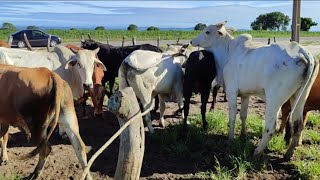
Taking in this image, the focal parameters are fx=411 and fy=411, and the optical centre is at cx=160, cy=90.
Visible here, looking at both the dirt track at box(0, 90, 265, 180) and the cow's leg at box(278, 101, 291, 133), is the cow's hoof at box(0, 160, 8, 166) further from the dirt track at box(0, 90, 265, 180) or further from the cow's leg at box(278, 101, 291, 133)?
the cow's leg at box(278, 101, 291, 133)

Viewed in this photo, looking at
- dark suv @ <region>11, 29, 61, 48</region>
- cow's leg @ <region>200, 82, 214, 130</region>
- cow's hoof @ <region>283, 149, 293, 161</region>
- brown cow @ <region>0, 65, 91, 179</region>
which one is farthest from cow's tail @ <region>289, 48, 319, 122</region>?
dark suv @ <region>11, 29, 61, 48</region>

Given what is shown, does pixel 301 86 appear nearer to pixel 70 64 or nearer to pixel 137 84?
pixel 137 84

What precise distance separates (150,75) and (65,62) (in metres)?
→ 1.62

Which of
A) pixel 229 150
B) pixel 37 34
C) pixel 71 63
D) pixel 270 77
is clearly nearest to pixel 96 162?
pixel 71 63

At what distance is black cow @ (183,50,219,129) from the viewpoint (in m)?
7.41

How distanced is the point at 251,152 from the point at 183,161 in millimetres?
1082

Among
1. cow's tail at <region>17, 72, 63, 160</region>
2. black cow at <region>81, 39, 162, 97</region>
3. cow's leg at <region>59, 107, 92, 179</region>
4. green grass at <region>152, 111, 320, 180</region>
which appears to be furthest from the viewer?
black cow at <region>81, 39, 162, 97</region>

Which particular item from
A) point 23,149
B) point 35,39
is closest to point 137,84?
point 23,149

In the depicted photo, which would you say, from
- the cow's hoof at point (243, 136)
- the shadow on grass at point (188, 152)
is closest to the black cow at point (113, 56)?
the shadow on grass at point (188, 152)

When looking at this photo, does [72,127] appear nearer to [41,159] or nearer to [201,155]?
[41,159]

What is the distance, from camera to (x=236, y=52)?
22.9 ft

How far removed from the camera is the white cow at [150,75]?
715 cm

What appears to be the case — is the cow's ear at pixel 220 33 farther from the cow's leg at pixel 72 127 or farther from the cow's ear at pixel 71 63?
the cow's leg at pixel 72 127

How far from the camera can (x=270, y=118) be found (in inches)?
236
